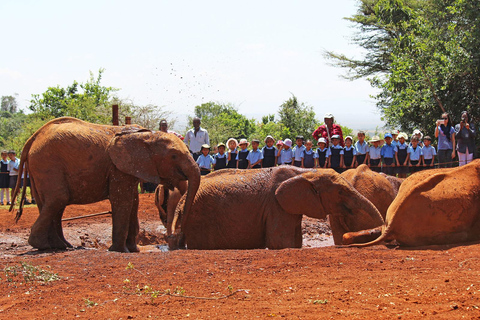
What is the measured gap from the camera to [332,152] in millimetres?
16938

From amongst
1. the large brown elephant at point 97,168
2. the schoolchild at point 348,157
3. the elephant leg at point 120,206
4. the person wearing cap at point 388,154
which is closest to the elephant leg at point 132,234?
the large brown elephant at point 97,168

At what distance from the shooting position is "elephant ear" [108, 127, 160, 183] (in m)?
10.2

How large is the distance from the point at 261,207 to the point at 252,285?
449cm

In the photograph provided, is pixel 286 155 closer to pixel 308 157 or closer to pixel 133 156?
pixel 308 157

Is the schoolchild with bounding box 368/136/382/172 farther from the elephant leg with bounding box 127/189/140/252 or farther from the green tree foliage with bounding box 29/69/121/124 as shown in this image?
the green tree foliage with bounding box 29/69/121/124

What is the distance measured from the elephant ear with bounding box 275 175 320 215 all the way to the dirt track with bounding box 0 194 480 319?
2.21 m

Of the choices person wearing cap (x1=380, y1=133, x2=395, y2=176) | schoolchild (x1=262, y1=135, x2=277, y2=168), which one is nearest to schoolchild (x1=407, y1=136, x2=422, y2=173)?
person wearing cap (x1=380, y1=133, x2=395, y2=176)

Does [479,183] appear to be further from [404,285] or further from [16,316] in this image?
[16,316]

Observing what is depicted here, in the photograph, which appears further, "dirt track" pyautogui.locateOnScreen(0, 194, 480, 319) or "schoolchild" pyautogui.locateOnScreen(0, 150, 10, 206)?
"schoolchild" pyautogui.locateOnScreen(0, 150, 10, 206)

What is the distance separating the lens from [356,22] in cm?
3878

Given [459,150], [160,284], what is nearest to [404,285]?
[160,284]

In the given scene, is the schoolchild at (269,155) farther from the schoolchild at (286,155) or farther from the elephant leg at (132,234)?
the elephant leg at (132,234)

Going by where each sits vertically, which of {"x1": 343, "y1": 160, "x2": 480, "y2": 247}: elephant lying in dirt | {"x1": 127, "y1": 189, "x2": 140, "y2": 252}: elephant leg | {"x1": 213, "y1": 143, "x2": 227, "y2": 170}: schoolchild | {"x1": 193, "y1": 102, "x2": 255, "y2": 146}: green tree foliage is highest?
{"x1": 193, "y1": 102, "x2": 255, "y2": 146}: green tree foliage

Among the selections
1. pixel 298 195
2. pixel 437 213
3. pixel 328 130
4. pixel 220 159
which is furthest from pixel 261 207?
pixel 328 130
